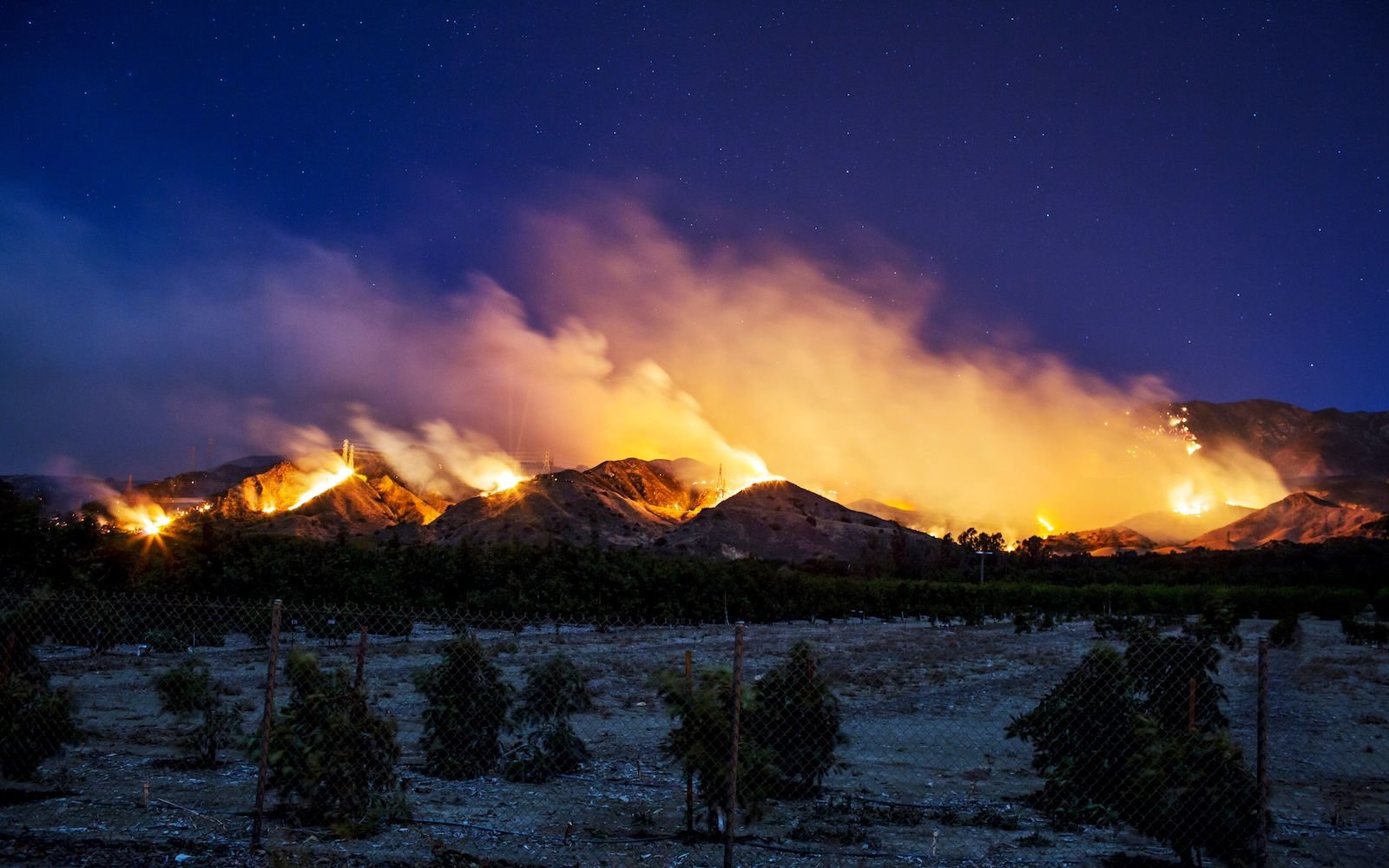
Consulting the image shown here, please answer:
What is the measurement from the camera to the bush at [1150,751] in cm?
758

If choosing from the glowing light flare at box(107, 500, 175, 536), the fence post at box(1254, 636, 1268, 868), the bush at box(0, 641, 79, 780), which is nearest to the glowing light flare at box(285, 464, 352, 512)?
the glowing light flare at box(107, 500, 175, 536)

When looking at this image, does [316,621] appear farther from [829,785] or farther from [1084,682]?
[1084,682]

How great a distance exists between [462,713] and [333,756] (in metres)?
3.14

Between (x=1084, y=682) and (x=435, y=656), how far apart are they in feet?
79.4

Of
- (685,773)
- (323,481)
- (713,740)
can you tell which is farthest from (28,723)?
(323,481)

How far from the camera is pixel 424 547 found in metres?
47.6

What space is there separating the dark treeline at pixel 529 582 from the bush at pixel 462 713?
577 centimetres

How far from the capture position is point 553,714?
12.1 m

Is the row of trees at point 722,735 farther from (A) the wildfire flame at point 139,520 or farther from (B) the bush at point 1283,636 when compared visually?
(B) the bush at point 1283,636

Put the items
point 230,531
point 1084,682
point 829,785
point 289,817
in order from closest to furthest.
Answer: point 289,817, point 1084,682, point 829,785, point 230,531

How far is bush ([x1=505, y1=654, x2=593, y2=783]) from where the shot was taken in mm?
11828

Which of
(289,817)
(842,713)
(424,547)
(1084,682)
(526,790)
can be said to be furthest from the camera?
(424,547)

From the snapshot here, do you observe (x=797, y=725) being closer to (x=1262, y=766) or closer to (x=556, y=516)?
(x=1262, y=766)

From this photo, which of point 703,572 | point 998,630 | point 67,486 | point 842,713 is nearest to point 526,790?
point 842,713
